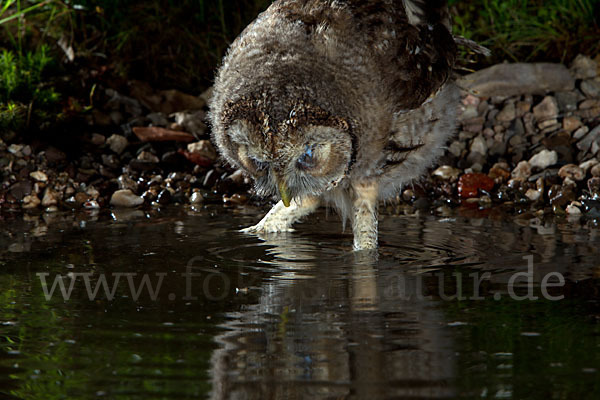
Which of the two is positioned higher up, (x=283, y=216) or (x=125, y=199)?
(x=125, y=199)

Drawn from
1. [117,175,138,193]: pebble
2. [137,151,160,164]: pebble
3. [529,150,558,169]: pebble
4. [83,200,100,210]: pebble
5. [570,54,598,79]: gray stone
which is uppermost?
[570,54,598,79]: gray stone

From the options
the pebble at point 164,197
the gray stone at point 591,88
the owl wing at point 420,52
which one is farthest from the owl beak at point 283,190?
the gray stone at point 591,88

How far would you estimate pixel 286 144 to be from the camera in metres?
4.02

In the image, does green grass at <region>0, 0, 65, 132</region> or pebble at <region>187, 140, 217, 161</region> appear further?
pebble at <region>187, 140, 217, 161</region>

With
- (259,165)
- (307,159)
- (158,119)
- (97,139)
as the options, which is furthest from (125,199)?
(307,159)

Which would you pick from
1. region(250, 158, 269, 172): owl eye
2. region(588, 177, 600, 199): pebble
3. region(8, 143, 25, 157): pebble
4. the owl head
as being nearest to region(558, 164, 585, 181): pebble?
region(588, 177, 600, 199): pebble

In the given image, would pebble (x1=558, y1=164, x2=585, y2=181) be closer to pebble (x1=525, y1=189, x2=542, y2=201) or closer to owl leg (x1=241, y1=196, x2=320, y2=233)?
pebble (x1=525, y1=189, x2=542, y2=201)

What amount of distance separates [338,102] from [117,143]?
11.9 feet

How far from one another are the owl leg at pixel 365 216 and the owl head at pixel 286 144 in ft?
2.13

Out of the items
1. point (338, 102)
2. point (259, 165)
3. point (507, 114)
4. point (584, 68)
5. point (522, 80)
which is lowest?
point (259, 165)

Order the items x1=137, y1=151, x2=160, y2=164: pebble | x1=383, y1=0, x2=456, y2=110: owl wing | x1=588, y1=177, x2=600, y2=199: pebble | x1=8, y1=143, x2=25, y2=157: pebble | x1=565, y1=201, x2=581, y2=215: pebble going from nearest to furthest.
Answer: x1=383, y1=0, x2=456, y2=110: owl wing < x1=565, y1=201, x2=581, y2=215: pebble < x1=588, y1=177, x2=600, y2=199: pebble < x1=8, y1=143, x2=25, y2=157: pebble < x1=137, y1=151, x2=160, y2=164: pebble

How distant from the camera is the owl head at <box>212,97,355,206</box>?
3.99 metres

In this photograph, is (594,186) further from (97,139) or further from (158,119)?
(97,139)

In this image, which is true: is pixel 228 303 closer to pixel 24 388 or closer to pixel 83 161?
pixel 24 388
